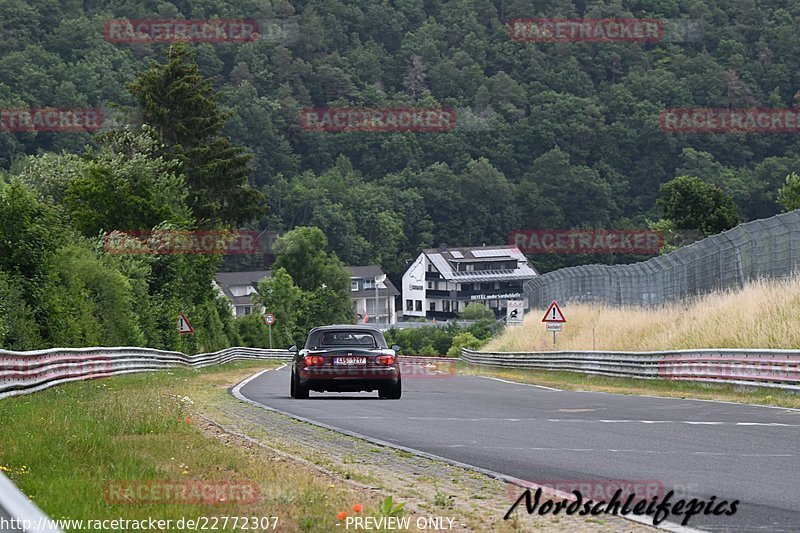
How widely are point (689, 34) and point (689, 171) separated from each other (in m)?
38.3

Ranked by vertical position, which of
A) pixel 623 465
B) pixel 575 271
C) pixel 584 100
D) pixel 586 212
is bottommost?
pixel 623 465

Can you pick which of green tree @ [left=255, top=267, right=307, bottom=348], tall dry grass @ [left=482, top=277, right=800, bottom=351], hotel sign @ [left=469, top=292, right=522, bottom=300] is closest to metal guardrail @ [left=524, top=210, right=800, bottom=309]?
tall dry grass @ [left=482, top=277, right=800, bottom=351]

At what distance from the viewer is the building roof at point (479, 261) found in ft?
510

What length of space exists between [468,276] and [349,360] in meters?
134

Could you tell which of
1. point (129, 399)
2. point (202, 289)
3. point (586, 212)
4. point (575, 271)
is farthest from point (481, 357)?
point (586, 212)

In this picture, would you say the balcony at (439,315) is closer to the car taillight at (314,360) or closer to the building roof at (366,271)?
the building roof at (366,271)

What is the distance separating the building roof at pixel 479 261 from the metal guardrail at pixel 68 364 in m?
106

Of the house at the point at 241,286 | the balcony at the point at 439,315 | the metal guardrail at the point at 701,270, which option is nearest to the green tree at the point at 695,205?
the metal guardrail at the point at 701,270

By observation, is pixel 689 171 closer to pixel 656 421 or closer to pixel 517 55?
pixel 517 55

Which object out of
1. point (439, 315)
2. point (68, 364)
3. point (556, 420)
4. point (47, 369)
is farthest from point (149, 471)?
point (439, 315)

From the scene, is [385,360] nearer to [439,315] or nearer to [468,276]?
[468,276]

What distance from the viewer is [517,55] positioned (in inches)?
7712

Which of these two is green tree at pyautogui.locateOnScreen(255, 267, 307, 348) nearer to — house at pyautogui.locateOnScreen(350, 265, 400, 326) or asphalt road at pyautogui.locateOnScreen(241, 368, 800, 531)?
house at pyautogui.locateOnScreen(350, 265, 400, 326)

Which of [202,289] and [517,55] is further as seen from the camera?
[517,55]
